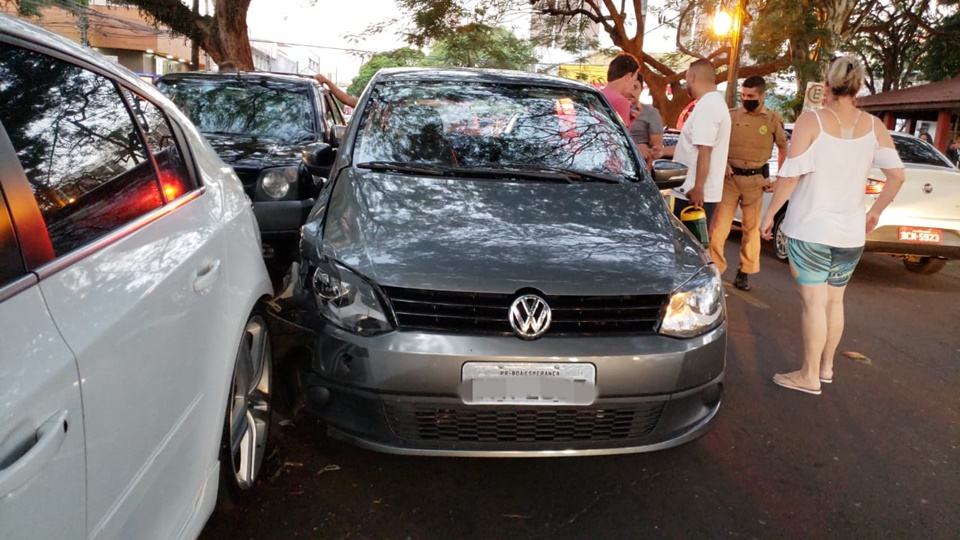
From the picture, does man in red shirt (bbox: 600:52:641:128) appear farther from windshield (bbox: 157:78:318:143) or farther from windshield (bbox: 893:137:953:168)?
windshield (bbox: 893:137:953:168)

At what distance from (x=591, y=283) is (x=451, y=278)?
51 cm

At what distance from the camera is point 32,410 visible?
4.06 ft

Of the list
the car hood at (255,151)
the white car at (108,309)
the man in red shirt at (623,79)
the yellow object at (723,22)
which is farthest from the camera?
the yellow object at (723,22)

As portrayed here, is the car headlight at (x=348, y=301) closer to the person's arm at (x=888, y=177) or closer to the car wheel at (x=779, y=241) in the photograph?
the person's arm at (x=888, y=177)

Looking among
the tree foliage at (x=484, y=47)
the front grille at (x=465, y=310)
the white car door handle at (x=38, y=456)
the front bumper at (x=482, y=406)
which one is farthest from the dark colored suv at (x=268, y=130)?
the tree foliage at (x=484, y=47)

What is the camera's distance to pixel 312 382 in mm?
2725

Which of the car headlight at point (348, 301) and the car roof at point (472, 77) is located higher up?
the car roof at point (472, 77)

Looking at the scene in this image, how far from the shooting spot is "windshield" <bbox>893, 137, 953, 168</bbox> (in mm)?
8039

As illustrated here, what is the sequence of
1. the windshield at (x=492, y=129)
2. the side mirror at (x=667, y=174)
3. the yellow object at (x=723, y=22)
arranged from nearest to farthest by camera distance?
the windshield at (x=492, y=129) → the side mirror at (x=667, y=174) → the yellow object at (x=723, y=22)

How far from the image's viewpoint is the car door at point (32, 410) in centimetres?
118

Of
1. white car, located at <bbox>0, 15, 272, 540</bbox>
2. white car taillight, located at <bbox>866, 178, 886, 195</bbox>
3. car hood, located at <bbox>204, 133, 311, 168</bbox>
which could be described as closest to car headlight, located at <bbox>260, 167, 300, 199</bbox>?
car hood, located at <bbox>204, 133, 311, 168</bbox>

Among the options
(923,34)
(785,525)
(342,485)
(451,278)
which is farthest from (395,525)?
(923,34)

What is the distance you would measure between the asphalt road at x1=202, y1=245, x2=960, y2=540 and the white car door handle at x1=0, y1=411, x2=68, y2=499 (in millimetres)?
1400

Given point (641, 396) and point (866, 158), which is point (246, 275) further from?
point (866, 158)
